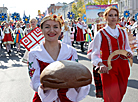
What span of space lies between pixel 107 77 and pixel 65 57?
1415 millimetres

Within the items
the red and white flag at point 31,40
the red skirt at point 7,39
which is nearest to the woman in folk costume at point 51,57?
the red and white flag at point 31,40

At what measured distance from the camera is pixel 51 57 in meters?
2.54

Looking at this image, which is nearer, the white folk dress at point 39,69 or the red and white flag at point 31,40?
the white folk dress at point 39,69

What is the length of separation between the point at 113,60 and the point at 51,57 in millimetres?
1503

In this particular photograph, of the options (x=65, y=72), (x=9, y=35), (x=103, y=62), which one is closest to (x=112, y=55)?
(x=103, y=62)

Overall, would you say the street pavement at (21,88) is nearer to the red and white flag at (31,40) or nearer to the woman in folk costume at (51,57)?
the red and white flag at (31,40)

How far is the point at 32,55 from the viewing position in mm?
2580

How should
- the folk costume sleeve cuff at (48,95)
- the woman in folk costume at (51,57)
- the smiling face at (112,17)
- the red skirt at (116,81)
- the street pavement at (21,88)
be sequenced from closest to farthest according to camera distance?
the folk costume sleeve cuff at (48,95)
the woman in folk costume at (51,57)
the red skirt at (116,81)
the smiling face at (112,17)
the street pavement at (21,88)

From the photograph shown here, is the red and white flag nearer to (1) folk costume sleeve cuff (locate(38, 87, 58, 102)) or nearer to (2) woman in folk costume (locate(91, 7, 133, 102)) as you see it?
(2) woman in folk costume (locate(91, 7, 133, 102))

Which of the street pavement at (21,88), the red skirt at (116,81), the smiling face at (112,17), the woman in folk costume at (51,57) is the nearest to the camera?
the woman in folk costume at (51,57)

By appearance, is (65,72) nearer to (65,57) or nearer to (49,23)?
(65,57)

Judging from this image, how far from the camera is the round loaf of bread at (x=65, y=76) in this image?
189cm

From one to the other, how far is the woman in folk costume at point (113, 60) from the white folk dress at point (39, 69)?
1206 millimetres

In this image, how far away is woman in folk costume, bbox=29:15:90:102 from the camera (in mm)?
2408
